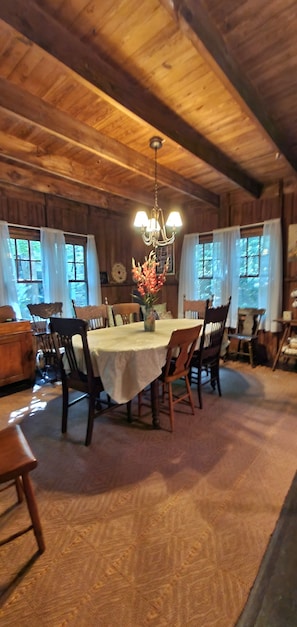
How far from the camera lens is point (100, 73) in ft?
6.64

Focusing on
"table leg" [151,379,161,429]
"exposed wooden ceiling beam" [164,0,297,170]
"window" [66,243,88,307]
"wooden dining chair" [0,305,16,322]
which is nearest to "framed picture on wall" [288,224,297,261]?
"exposed wooden ceiling beam" [164,0,297,170]

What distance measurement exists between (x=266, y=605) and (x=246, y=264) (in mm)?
4220

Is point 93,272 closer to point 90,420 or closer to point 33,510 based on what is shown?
point 90,420

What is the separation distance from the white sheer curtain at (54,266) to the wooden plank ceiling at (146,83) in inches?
36.0

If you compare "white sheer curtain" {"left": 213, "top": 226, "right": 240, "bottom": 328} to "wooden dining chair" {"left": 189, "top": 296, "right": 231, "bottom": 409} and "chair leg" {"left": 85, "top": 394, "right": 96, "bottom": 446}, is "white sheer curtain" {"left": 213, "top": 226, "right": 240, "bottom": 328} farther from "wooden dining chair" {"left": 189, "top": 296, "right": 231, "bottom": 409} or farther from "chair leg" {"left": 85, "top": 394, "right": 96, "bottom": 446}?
"chair leg" {"left": 85, "top": 394, "right": 96, "bottom": 446}

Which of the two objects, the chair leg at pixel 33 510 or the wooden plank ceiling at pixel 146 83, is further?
the wooden plank ceiling at pixel 146 83

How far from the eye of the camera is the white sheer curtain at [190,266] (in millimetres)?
5156

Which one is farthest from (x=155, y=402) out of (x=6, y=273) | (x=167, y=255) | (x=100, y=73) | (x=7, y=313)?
(x=167, y=255)

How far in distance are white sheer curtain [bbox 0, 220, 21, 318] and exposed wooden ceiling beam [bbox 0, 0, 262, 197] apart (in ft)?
8.36

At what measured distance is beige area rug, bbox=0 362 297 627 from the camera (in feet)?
3.84

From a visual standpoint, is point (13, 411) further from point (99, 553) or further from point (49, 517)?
point (99, 553)

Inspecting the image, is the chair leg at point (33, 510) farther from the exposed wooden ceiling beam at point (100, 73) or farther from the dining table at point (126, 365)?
the exposed wooden ceiling beam at point (100, 73)

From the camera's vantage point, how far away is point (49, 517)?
1608 mm

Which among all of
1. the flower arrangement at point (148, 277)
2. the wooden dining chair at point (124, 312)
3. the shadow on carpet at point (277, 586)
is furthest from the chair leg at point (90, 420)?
the wooden dining chair at point (124, 312)
